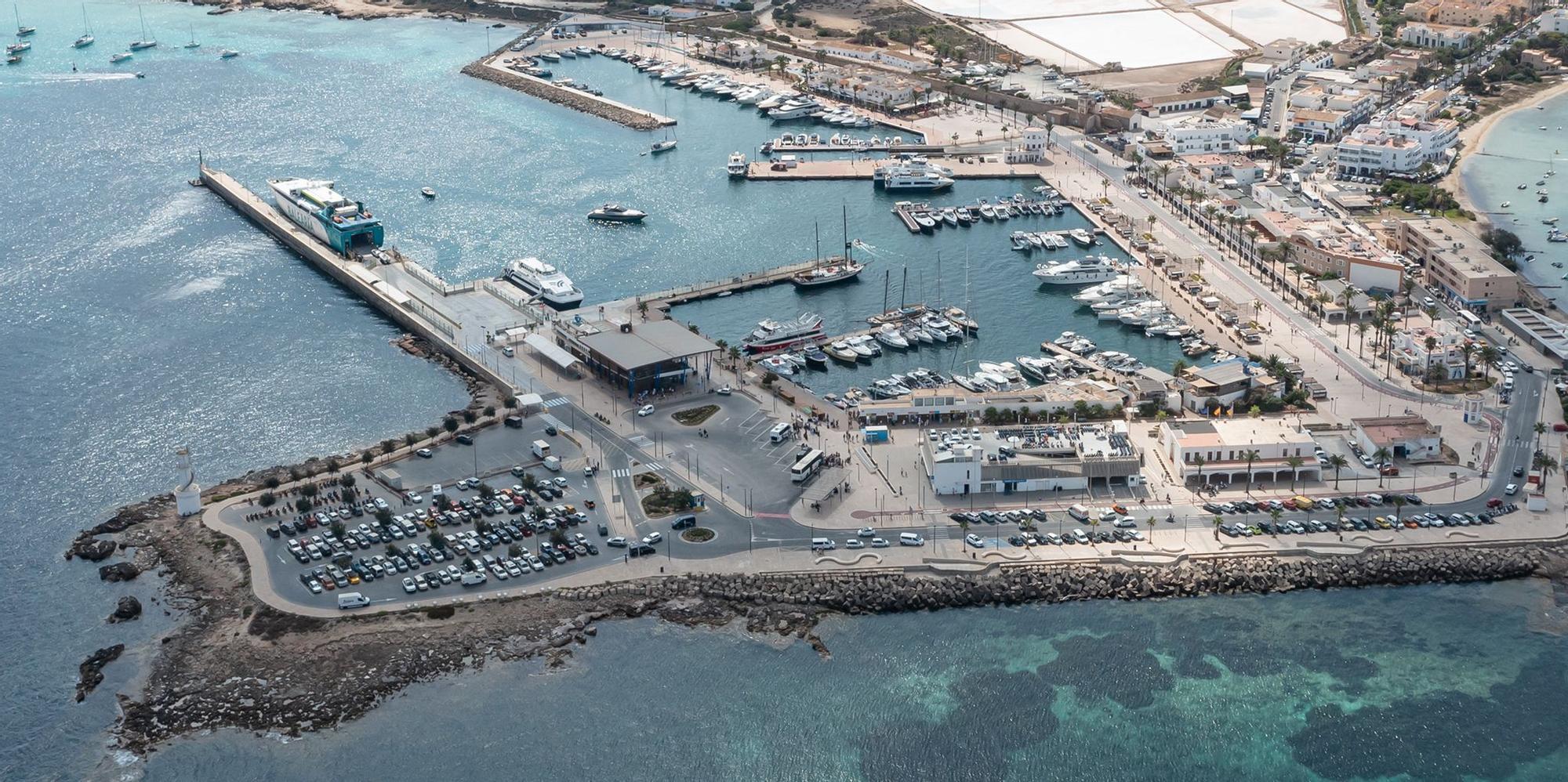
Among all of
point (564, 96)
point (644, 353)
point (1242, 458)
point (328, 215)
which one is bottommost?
point (1242, 458)

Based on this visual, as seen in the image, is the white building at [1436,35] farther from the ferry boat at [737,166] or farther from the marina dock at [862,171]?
the ferry boat at [737,166]

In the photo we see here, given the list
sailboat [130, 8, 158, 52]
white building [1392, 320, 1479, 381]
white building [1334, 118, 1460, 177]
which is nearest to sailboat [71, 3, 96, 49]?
sailboat [130, 8, 158, 52]

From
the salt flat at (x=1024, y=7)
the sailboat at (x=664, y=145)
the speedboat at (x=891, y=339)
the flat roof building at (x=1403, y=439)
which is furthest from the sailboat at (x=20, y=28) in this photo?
the flat roof building at (x=1403, y=439)

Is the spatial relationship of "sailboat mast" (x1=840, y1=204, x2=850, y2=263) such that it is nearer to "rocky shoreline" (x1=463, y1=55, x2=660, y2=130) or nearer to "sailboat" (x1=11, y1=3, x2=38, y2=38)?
"rocky shoreline" (x1=463, y1=55, x2=660, y2=130)

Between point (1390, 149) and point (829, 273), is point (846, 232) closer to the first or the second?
point (829, 273)

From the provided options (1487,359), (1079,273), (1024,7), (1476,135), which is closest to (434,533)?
(1079,273)

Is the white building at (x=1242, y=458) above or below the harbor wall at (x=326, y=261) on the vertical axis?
below
